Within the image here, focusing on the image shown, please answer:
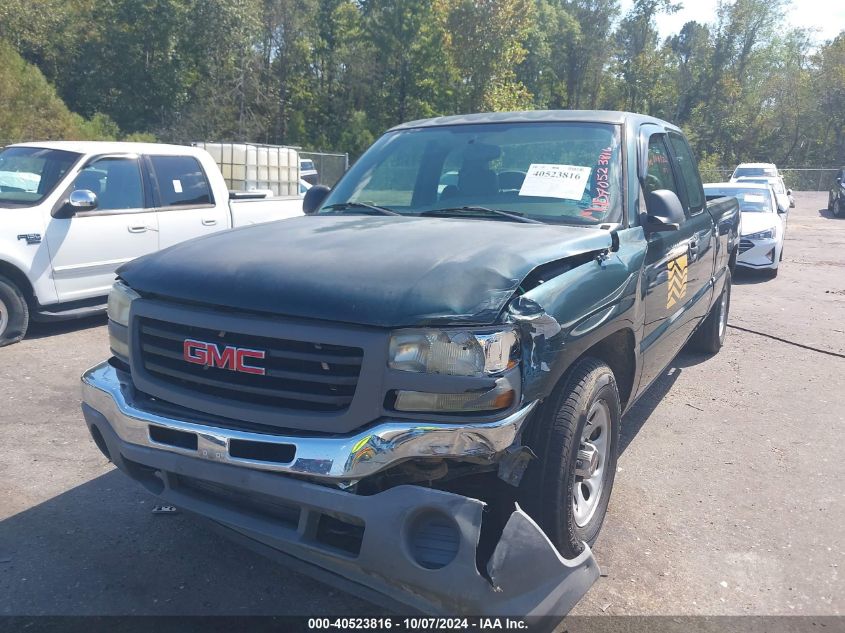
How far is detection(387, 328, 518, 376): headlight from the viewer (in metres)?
2.34

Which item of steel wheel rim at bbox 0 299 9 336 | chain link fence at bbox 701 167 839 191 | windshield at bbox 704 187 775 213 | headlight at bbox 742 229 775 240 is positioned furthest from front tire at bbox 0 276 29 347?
chain link fence at bbox 701 167 839 191

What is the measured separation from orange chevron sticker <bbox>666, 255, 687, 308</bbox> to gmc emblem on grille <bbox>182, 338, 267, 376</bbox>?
2655mm

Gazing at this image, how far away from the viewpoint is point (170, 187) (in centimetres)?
787

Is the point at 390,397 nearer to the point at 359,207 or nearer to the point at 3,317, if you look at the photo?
the point at 359,207

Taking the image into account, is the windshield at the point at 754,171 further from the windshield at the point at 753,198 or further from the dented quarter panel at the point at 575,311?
the dented quarter panel at the point at 575,311

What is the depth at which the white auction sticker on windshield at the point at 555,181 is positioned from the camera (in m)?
3.69

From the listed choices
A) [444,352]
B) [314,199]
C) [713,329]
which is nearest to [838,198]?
[713,329]

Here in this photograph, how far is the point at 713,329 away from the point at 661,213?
3538 mm

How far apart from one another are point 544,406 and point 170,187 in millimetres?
6353

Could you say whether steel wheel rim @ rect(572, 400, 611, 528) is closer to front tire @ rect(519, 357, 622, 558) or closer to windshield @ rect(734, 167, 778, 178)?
front tire @ rect(519, 357, 622, 558)

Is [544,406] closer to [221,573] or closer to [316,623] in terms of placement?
[316,623]

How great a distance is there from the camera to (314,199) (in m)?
4.55

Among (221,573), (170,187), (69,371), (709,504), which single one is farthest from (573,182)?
(170,187)

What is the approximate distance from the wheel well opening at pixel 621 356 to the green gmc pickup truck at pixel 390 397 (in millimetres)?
27
